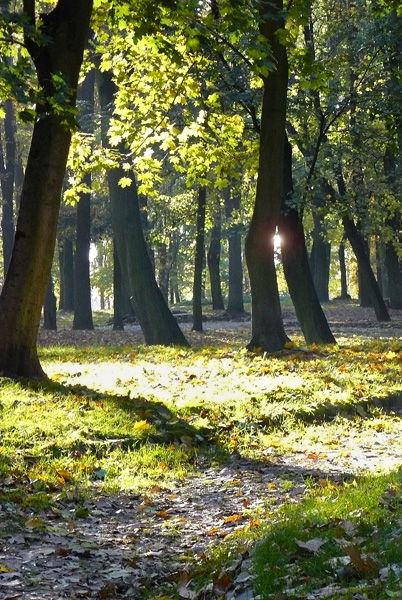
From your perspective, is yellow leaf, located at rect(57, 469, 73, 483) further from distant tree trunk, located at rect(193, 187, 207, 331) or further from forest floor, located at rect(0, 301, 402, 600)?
distant tree trunk, located at rect(193, 187, 207, 331)

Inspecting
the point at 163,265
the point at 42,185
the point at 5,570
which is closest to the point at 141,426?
the point at 42,185

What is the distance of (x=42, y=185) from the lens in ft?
34.1

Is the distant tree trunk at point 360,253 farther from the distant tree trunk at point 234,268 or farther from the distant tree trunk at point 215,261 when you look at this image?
the distant tree trunk at point 215,261

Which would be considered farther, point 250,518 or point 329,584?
point 250,518

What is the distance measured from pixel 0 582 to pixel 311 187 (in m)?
13.1

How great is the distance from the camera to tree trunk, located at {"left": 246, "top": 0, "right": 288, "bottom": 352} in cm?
1454

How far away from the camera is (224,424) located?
9.64 meters

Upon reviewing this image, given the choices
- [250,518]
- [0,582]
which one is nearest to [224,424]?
[250,518]

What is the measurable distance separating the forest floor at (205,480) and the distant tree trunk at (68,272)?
24.1m

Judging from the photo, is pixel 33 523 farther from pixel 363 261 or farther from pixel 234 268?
pixel 234 268

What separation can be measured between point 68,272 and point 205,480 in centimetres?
3241

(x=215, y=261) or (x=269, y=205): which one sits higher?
(x=215, y=261)

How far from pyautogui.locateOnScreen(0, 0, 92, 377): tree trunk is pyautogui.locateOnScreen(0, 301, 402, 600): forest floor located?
104cm

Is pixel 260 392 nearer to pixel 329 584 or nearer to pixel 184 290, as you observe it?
pixel 329 584
